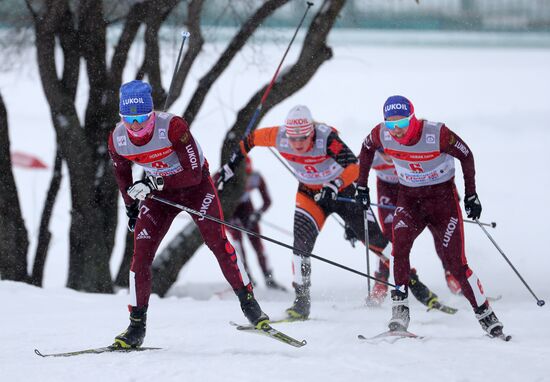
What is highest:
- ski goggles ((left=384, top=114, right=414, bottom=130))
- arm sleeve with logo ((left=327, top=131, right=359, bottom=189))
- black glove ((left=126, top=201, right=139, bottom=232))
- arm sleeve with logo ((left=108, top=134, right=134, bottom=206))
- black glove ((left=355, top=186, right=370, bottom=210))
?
ski goggles ((left=384, top=114, right=414, bottom=130))

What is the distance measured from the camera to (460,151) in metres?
6.01

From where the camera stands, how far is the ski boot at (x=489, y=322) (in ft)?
19.2

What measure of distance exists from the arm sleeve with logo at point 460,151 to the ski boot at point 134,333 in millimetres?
2373

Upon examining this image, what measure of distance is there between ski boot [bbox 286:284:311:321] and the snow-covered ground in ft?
0.46

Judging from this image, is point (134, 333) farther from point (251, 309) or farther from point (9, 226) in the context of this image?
point (9, 226)

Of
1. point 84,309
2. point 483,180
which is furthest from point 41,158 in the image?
point 84,309

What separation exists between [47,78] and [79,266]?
2.09 meters

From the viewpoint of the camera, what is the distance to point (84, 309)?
7754 mm

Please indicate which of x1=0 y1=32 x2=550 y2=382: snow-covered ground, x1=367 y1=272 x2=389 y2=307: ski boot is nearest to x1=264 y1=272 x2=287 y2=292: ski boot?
x1=0 y1=32 x2=550 y2=382: snow-covered ground

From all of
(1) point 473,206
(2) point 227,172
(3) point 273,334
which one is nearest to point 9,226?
(2) point 227,172

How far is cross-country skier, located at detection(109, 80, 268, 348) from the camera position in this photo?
5.55m

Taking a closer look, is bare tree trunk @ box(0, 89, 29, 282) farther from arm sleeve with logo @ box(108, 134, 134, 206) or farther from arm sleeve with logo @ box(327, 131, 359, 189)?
arm sleeve with logo @ box(327, 131, 359, 189)

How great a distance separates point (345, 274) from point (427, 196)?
5.65 metres

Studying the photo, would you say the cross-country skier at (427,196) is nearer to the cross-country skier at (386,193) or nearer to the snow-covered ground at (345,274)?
the snow-covered ground at (345,274)
